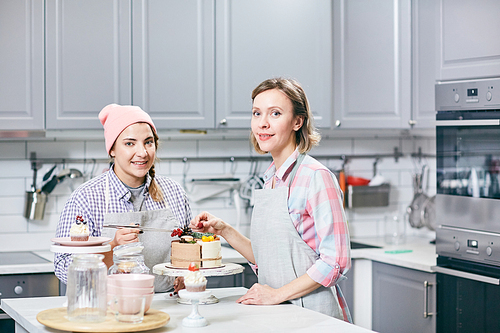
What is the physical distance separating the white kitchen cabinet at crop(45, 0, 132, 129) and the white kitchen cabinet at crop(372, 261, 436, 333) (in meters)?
1.70

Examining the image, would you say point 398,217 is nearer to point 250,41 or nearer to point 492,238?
point 492,238

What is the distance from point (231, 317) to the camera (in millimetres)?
1818

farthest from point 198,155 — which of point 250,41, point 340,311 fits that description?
point 340,311

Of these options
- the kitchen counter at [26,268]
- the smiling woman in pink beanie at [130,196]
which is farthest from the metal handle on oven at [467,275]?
the kitchen counter at [26,268]

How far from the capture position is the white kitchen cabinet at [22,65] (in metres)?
3.16

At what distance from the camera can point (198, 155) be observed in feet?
12.6

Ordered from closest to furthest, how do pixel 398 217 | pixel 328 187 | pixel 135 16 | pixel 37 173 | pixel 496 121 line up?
pixel 328 187
pixel 496 121
pixel 135 16
pixel 37 173
pixel 398 217

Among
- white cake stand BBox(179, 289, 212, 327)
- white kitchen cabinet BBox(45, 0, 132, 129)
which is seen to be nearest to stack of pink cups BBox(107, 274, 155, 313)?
white cake stand BBox(179, 289, 212, 327)

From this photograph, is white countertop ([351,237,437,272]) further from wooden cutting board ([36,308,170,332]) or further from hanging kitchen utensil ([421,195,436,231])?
wooden cutting board ([36,308,170,332])

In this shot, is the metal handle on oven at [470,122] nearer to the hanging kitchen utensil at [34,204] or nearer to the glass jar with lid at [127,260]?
the glass jar with lid at [127,260]

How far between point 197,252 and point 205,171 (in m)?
1.88

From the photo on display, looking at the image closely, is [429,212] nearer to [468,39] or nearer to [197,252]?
[468,39]

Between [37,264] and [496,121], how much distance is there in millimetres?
2260

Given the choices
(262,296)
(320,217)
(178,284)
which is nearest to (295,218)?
(320,217)
